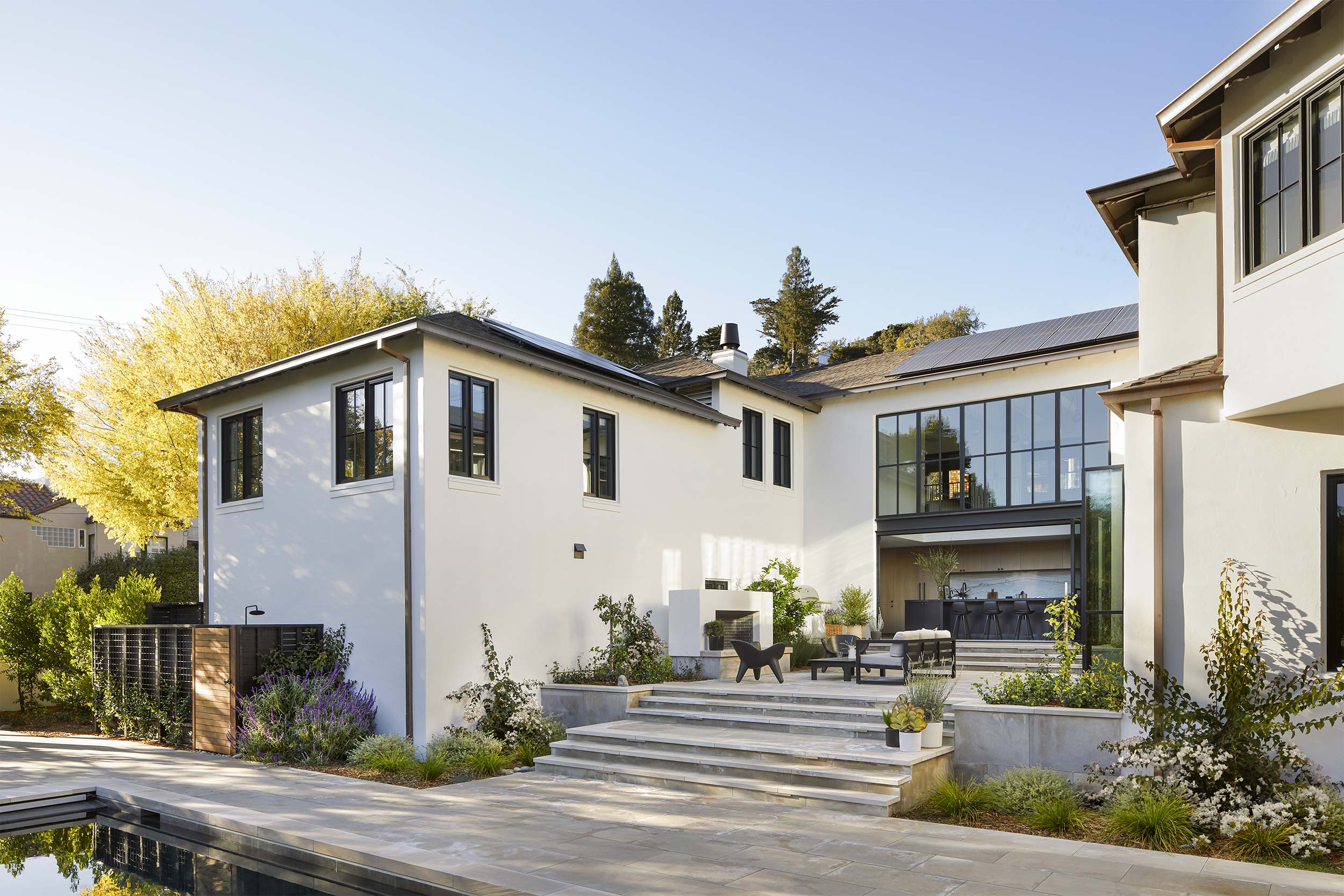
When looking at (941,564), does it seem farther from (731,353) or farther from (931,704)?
(931,704)

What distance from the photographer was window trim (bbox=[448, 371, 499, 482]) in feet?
37.5

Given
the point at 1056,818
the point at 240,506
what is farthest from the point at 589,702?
the point at 240,506

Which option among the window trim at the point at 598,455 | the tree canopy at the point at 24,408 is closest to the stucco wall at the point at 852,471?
the window trim at the point at 598,455

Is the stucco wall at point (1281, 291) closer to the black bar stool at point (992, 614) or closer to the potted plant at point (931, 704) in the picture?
the potted plant at point (931, 704)

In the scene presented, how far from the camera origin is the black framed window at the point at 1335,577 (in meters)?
7.27

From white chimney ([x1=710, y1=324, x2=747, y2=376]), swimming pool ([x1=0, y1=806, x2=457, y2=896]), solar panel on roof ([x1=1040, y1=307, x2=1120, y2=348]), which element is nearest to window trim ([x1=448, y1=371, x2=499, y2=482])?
swimming pool ([x1=0, y1=806, x2=457, y2=896])

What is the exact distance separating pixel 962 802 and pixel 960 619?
12.0 m

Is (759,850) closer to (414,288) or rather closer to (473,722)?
(473,722)

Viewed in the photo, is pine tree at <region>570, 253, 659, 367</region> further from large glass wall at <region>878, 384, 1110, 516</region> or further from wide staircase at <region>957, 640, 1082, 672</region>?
wide staircase at <region>957, 640, 1082, 672</region>

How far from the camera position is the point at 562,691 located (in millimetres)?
11914

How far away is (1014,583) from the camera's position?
21.9 m

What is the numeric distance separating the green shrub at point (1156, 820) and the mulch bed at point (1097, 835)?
0.07 metres

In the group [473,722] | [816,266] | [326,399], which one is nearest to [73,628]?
[326,399]

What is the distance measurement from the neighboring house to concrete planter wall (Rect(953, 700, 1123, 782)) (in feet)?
2.49
